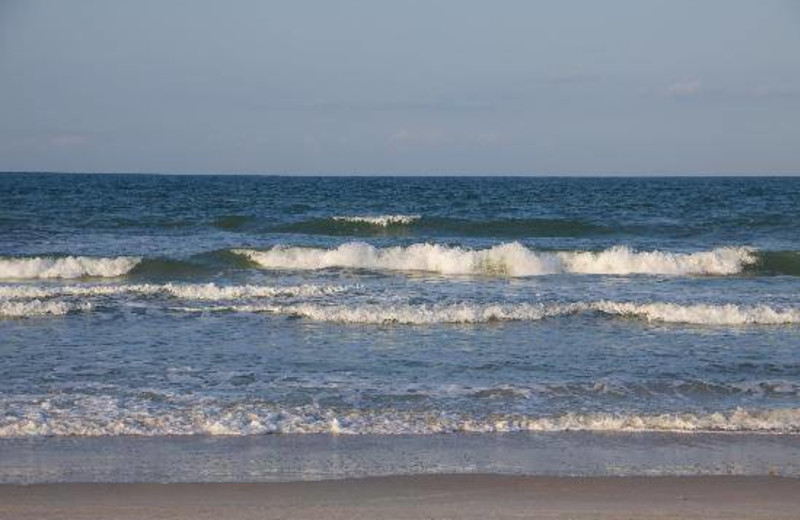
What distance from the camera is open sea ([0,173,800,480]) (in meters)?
8.30

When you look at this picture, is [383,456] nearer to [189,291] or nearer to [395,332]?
[395,332]

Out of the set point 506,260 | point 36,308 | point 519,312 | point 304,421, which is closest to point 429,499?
point 304,421

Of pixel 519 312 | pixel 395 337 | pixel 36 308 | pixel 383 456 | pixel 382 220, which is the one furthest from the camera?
pixel 382 220

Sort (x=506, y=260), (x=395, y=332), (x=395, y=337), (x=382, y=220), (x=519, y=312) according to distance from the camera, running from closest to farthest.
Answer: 1. (x=395, y=337)
2. (x=395, y=332)
3. (x=519, y=312)
4. (x=506, y=260)
5. (x=382, y=220)

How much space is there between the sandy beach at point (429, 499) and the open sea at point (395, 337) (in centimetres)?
86

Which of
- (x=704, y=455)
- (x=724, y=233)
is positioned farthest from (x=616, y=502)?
(x=724, y=233)

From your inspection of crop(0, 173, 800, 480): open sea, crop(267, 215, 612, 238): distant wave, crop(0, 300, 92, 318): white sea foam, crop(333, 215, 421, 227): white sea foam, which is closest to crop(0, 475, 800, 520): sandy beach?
crop(0, 173, 800, 480): open sea

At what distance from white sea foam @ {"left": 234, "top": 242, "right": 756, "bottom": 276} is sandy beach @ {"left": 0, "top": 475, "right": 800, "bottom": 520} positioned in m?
14.7

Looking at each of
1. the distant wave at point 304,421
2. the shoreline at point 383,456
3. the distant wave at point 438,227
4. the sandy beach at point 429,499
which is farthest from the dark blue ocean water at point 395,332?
the sandy beach at point 429,499

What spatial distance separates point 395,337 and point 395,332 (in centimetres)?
39

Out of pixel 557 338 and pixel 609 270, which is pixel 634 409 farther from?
pixel 609 270

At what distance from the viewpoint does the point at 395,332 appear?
13031mm

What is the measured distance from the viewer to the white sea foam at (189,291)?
16.3 m

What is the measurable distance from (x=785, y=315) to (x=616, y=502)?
30.7 ft
